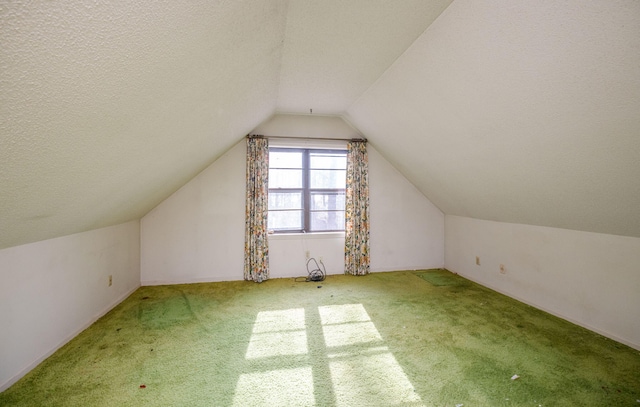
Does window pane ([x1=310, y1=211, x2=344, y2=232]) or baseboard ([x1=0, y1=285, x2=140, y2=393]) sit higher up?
window pane ([x1=310, y1=211, x2=344, y2=232])

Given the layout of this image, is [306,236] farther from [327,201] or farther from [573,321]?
[573,321]

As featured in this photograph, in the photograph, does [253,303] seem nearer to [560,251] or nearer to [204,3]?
[204,3]

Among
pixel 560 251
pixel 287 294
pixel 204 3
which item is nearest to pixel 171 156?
pixel 204 3

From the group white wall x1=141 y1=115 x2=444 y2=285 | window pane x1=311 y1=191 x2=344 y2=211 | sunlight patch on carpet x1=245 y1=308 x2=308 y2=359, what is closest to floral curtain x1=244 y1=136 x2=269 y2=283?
white wall x1=141 y1=115 x2=444 y2=285

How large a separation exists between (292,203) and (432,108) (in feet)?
8.60

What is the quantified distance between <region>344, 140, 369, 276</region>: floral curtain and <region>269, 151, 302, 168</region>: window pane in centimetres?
83

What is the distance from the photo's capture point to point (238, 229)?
4191mm

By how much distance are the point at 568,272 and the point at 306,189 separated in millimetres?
3391

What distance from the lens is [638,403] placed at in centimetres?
173

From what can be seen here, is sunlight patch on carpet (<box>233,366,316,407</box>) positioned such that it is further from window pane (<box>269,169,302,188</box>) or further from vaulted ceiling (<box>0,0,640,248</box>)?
window pane (<box>269,169,302,188</box>)

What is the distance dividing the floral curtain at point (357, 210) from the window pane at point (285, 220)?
31.5 inches

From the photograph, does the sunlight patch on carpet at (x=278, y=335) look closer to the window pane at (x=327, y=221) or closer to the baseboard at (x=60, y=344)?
the baseboard at (x=60, y=344)

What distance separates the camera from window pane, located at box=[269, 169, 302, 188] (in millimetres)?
4445

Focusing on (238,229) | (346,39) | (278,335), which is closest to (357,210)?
(238,229)
